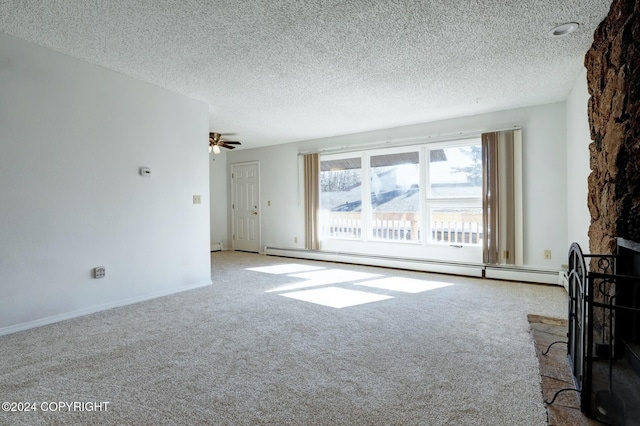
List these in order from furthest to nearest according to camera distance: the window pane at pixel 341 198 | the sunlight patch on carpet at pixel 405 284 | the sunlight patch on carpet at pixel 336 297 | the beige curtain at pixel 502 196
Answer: the window pane at pixel 341 198 → the beige curtain at pixel 502 196 → the sunlight patch on carpet at pixel 405 284 → the sunlight patch on carpet at pixel 336 297

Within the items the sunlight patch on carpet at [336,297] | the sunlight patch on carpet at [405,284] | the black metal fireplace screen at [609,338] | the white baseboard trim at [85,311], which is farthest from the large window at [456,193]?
the white baseboard trim at [85,311]

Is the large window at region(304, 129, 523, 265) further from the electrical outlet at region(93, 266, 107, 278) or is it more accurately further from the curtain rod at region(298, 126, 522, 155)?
the electrical outlet at region(93, 266, 107, 278)

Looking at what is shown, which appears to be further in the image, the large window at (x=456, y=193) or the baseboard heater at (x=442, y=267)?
the large window at (x=456, y=193)

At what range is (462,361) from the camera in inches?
84.8

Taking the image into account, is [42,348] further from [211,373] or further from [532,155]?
[532,155]

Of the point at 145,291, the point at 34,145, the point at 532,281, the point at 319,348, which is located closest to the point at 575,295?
the point at 319,348

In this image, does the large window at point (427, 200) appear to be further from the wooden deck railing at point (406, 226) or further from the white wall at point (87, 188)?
the white wall at point (87, 188)

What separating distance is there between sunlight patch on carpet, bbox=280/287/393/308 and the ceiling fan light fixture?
9.14 ft

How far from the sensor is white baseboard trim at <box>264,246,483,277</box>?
15.9 ft

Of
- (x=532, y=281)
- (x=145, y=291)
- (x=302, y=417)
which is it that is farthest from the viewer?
(x=532, y=281)

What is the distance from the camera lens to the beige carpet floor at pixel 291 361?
1.63 meters

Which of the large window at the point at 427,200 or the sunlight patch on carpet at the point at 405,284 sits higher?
the large window at the point at 427,200

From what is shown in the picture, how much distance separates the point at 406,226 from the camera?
5.50 metres

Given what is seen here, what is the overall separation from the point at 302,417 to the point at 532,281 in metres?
4.00
